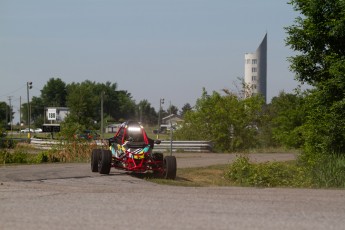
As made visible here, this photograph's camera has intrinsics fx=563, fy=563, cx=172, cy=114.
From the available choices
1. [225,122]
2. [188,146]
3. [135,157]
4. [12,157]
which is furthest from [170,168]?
[225,122]

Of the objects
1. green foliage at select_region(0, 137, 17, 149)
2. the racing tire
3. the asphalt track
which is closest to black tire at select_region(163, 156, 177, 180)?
the racing tire

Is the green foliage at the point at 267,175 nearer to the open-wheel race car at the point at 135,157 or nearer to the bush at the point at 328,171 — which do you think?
the bush at the point at 328,171

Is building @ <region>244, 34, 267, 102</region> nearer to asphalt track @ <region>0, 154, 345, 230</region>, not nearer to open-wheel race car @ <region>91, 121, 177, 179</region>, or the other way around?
open-wheel race car @ <region>91, 121, 177, 179</region>

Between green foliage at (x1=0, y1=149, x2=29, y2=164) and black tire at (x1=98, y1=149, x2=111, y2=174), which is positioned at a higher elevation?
black tire at (x1=98, y1=149, x2=111, y2=174)

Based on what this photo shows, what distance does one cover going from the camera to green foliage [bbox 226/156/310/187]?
Result: 17406mm

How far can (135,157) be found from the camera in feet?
58.9

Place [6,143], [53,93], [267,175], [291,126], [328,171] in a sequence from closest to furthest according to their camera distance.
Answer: [328,171]
[267,175]
[6,143]
[291,126]
[53,93]

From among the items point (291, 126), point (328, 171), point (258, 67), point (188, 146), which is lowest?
point (188, 146)

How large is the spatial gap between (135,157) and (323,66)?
7136 mm

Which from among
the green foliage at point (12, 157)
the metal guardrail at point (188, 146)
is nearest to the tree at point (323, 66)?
the green foliage at point (12, 157)

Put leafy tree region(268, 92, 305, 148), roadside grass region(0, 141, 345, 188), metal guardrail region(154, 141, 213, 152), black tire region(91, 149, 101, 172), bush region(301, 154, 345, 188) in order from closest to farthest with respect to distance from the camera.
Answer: bush region(301, 154, 345, 188) < roadside grass region(0, 141, 345, 188) < black tire region(91, 149, 101, 172) < leafy tree region(268, 92, 305, 148) < metal guardrail region(154, 141, 213, 152)

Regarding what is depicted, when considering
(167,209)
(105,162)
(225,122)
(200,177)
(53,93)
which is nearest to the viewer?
(167,209)

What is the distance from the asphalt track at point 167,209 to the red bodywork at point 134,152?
461cm

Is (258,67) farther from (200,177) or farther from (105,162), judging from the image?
(105,162)
